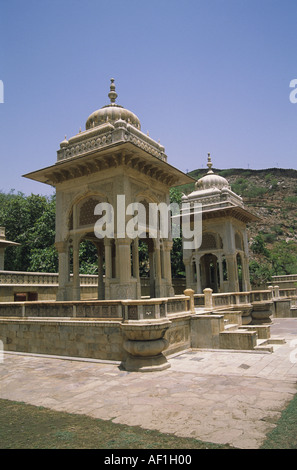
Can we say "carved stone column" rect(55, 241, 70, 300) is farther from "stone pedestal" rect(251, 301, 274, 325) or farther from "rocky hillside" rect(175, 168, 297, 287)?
"rocky hillside" rect(175, 168, 297, 287)

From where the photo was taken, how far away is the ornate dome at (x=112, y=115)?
1371cm

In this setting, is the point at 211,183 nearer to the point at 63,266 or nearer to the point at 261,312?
the point at 261,312

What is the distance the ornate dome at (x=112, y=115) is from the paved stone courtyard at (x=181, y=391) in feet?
29.0

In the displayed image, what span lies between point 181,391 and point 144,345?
2.01 metres

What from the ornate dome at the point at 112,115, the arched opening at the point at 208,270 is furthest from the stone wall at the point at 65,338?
the arched opening at the point at 208,270

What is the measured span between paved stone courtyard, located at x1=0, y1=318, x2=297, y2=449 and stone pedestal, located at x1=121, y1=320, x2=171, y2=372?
29cm

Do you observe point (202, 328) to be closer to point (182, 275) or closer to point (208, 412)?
point (208, 412)

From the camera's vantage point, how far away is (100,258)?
50.6 ft

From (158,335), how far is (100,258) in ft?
24.5

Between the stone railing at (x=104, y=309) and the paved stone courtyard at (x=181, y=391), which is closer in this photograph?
the paved stone courtyard at (x=181, y=391)

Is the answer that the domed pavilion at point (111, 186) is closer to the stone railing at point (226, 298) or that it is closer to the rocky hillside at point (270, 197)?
the stone railing at point (226, 298)

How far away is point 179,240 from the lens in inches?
1075

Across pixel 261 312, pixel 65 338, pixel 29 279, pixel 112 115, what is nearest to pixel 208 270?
pixel 261 312
